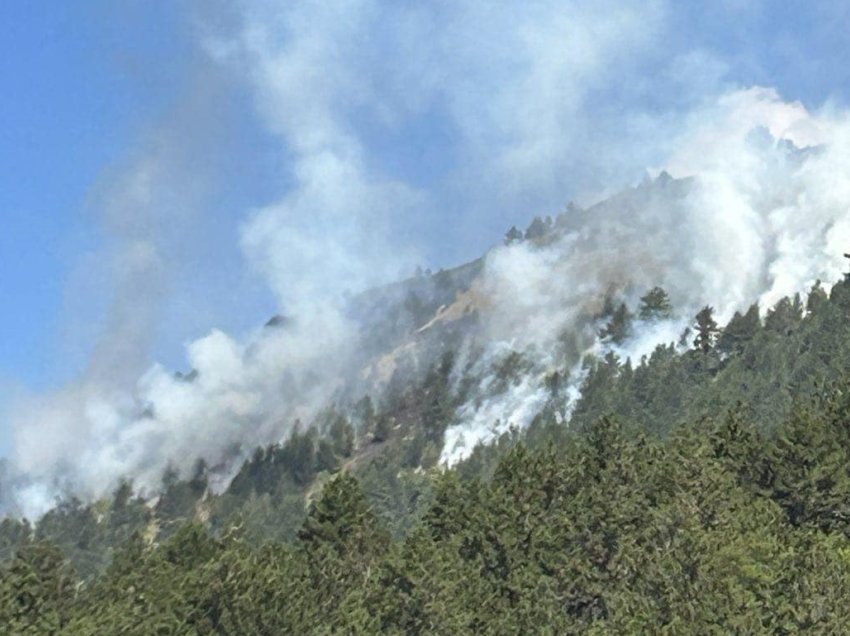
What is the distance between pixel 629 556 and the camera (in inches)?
2345

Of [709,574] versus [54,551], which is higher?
[54,551]

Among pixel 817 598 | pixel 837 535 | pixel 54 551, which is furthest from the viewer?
pixel 54 551

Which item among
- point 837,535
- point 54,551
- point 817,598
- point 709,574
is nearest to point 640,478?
point 837,535

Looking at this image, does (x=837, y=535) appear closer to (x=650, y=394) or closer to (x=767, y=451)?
(x=767, y=451)

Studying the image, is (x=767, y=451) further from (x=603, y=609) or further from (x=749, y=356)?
(x=749, y=356)

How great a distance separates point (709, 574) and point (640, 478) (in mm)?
25780

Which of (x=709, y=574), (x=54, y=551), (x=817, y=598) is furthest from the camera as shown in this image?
(x=54, y=551)

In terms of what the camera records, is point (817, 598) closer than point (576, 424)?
Yes

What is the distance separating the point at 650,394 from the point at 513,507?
125 m

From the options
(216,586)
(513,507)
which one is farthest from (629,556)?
(216,586)

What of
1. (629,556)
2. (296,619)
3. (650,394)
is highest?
(650,394)

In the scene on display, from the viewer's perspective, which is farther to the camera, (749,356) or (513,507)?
(749,356)

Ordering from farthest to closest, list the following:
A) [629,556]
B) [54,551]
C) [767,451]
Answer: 1. [54,551]
2. [767,451]
3. [629,556]

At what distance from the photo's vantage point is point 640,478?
72.8m
